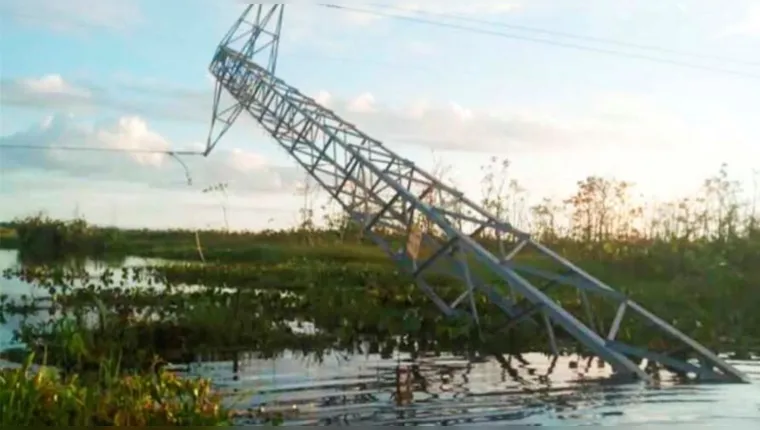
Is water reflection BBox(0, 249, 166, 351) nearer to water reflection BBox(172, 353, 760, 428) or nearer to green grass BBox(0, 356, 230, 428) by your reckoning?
water reflection BBox(172, 353, 760, 428)

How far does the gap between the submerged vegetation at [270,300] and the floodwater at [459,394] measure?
49 cm

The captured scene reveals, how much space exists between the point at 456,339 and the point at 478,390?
2293mm

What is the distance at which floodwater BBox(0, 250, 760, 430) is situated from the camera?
7.03 m

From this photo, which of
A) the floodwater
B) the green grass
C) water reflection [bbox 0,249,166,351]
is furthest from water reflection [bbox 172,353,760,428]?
water reflection [bbox 0,249,166,351]

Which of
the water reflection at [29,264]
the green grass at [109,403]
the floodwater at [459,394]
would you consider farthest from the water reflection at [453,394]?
the water reflection at [29,264]

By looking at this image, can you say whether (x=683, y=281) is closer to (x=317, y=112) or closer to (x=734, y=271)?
(x=734, y=271)

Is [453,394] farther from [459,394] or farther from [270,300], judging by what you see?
[270,300]

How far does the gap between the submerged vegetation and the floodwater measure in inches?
19.2

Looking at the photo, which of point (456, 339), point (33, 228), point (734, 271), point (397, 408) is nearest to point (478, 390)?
point (397, 408)

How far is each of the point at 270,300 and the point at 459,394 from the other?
3930 mm

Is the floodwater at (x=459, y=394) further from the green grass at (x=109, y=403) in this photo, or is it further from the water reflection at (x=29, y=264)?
the green grass at (x=109, y=403)

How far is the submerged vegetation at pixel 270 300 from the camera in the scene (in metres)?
7.13

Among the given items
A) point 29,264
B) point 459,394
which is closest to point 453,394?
point 459,394

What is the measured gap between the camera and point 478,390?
8141mm
